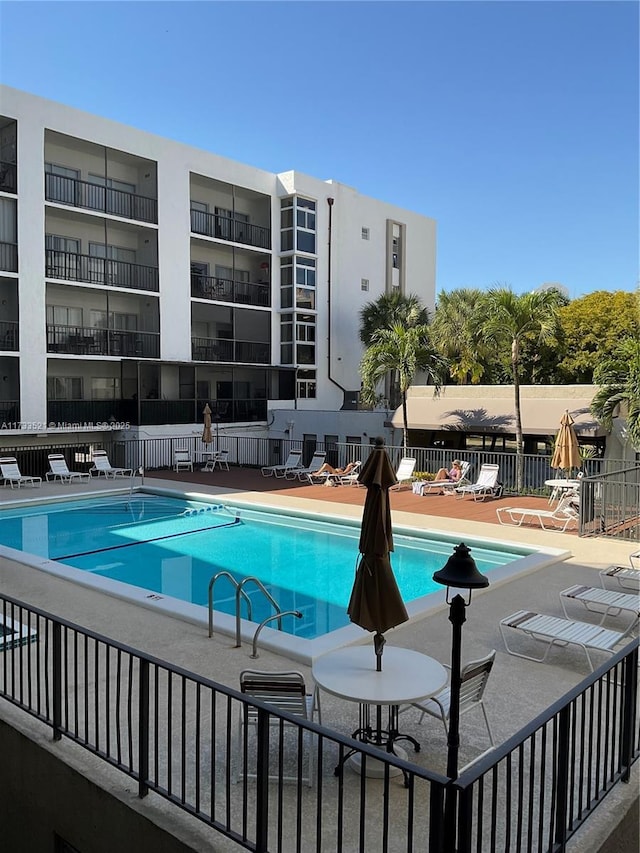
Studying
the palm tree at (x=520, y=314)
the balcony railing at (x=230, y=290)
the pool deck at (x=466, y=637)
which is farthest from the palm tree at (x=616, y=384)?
the balcony railing at (x=230, y=290)

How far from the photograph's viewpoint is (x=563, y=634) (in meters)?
7.54

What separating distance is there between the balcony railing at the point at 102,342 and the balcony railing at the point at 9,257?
9.05 ft

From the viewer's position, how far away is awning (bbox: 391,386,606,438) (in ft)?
77.5

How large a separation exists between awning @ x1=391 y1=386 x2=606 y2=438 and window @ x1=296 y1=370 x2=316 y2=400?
895 cm

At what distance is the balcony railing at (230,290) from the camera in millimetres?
33469

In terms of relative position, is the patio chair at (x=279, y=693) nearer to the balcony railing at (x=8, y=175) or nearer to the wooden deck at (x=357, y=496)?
the wooden deck at (x=357, y=496)

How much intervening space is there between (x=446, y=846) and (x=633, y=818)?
213 centimetres

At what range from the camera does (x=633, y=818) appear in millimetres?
4824

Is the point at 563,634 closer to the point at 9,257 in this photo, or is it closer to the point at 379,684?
the point at 379,684

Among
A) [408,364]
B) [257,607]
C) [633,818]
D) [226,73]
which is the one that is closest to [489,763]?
[633,818]

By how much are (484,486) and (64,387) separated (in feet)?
63.0

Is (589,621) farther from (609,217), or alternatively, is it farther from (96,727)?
(609,217)

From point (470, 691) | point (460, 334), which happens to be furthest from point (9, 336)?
point (470, 691)

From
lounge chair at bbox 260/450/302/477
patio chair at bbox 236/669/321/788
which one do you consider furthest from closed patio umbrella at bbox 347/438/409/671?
lounge chair at bbox 260/450/302/477
